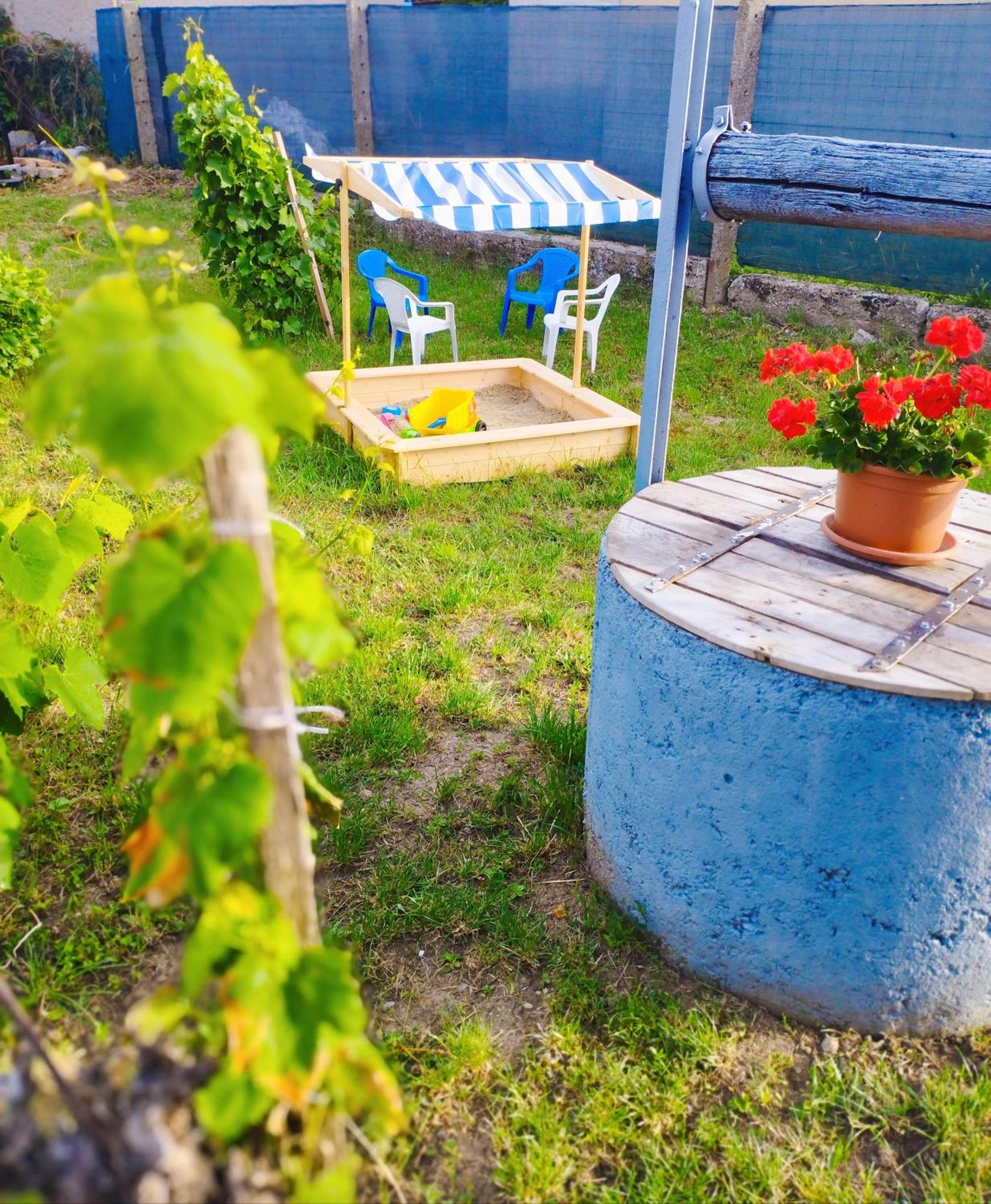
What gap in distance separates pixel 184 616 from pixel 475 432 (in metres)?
4.51

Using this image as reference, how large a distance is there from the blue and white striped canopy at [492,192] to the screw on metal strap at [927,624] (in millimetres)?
3509

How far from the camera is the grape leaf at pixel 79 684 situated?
2.63 m

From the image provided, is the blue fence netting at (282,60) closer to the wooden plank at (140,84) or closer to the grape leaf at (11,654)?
the wooden plank at (140,84)

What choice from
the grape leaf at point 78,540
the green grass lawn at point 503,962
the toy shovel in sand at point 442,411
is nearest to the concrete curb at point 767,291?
the toy shovel in sand at point 442,411

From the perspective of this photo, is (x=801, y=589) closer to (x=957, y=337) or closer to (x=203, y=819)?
(x=957, y=337)

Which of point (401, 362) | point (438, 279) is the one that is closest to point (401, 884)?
point (401, 362)

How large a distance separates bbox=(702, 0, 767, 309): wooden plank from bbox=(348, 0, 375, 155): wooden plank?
4826 millimetres

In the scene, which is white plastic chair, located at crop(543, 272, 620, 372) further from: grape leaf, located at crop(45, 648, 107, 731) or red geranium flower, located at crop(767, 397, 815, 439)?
grape leaf, located at crop(45, 648, 107, 731)

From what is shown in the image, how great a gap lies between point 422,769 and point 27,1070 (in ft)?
6.86

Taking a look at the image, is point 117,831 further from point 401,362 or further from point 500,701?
point 401,362

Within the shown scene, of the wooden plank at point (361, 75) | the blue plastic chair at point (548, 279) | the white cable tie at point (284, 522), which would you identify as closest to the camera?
the white cable tie at point (284, 522)

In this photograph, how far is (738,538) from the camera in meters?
2.45

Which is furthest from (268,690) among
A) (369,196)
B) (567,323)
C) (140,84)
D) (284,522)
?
(140,84)

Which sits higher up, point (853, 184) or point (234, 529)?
point (853, 184)
